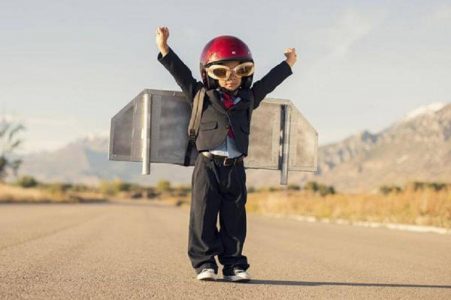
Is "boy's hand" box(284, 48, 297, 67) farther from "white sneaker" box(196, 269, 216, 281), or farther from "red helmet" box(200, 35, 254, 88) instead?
"white sneaker" box(196, 269, 216, 281)

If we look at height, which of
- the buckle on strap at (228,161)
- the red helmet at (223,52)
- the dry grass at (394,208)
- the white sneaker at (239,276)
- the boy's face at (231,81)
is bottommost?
the white sneaker at (239,276)

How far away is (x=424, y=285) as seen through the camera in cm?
609

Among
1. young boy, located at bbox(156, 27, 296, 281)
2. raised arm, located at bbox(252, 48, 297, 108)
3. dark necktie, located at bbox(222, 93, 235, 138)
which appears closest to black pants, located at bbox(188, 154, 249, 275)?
young boy, located at bbox(156, 27, 296, 281)

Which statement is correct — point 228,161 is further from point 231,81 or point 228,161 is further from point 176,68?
point 176,68

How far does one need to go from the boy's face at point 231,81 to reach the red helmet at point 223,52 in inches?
2.9

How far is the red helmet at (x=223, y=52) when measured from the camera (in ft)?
19.5

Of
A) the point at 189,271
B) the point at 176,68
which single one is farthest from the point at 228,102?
the point at 189,271

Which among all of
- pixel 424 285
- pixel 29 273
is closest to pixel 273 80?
pixel 424 285

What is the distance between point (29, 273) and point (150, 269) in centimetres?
124

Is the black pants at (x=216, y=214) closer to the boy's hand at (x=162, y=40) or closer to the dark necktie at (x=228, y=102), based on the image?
the dark necktie at (x=228, y=102)

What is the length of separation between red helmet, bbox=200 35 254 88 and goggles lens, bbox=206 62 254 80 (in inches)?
1.9

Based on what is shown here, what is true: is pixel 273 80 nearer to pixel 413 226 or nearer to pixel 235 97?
pixel 235 97

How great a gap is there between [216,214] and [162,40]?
1.64 metres

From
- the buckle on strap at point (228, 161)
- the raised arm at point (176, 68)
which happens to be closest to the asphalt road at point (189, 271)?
the buckle on strap at point (228, 161)
